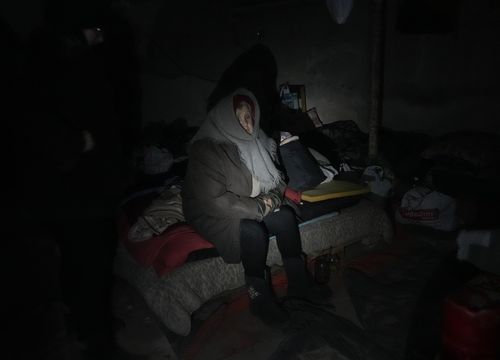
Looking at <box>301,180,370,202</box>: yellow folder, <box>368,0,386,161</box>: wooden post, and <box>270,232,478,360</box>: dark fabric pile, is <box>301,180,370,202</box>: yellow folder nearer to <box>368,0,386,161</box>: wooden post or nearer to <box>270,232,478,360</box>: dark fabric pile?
<box>270,232,478,360</box>: dark fabric pile

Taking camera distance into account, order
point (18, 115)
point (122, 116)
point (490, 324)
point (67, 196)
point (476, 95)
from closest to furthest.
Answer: point (490, 324), point (18, 115), point (67, 196), point (476, 95), point (122, 116)

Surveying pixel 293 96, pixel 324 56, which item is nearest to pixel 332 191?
pixel 293 96

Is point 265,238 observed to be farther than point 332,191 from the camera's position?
No

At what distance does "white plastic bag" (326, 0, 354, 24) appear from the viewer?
15.8ft

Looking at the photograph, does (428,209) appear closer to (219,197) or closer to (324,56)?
(219,197)

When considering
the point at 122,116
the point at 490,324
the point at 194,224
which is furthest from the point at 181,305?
the point at 122,116

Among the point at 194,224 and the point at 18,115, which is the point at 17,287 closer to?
the point at 194,224

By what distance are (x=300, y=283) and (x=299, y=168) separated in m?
1.13

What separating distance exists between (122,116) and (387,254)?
4.17 metres

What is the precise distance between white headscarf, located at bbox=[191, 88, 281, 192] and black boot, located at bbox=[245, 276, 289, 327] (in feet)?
2.63

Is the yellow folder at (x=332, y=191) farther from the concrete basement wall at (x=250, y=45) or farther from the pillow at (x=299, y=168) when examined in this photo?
the concrete basement wall at (x=250, y=45)

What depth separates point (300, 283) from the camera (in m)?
3.17

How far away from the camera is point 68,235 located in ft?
7.59

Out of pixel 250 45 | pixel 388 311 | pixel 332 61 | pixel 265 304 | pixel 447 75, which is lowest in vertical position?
pixel 388 311
